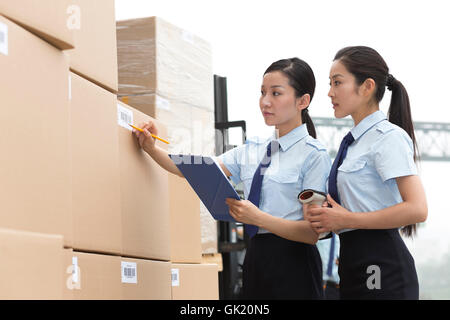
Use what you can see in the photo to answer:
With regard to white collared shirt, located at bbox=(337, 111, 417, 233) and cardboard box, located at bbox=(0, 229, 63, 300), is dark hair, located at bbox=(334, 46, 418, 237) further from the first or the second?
cardboard box, located at bbox=(0, 229, 63, 300)

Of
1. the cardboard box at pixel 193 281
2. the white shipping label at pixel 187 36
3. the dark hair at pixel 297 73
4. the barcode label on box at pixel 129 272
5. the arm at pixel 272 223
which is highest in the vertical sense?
the white shipping label at pixel 187 36

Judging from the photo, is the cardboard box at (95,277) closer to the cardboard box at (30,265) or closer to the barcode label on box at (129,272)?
the barcode label on box at (129,272)

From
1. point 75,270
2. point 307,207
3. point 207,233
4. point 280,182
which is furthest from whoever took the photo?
point 207,233

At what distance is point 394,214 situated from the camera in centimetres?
144

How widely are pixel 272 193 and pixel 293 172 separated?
91 mm

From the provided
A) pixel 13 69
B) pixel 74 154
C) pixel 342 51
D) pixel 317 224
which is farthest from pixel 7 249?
pixel 342 51

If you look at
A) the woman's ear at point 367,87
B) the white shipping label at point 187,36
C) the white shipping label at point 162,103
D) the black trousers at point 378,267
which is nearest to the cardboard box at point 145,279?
the black trousers at point 378,267

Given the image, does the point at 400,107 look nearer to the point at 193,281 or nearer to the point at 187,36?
the point at 193,281

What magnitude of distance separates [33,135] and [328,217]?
79 centimetres

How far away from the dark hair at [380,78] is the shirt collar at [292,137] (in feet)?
0.93

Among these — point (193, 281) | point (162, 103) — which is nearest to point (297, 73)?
point (162, 103)

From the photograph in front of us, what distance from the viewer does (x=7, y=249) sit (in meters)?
0.91

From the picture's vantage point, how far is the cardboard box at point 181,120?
2412 millimetres
